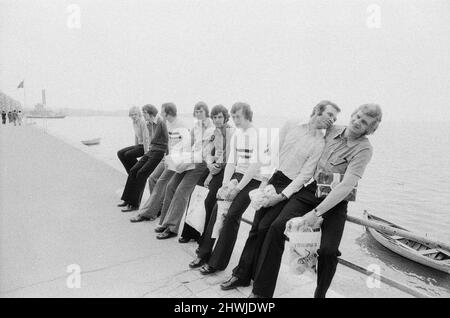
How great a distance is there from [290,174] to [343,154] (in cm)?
49

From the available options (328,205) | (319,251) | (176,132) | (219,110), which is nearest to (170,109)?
(176,132)

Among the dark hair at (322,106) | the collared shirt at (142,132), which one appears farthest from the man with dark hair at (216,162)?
the collared shirt at (142,132)

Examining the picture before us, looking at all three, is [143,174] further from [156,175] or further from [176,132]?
[176,132]

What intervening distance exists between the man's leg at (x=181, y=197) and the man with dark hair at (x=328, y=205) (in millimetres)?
1448

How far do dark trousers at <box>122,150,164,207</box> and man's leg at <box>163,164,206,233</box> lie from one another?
92 cm

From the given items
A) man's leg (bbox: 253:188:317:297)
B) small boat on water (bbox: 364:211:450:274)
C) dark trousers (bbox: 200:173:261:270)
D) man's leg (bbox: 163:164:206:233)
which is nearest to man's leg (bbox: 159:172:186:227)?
man's leg (bbox: 163:164:206:233)

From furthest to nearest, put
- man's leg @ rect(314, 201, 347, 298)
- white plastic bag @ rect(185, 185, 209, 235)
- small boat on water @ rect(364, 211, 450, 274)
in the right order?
small boat on water @ rect(364, 211, 450, 274)
white plastic bag @ rect(185, 185, 209, 235)
man's leg @ rect(314, 201, 347, 298)

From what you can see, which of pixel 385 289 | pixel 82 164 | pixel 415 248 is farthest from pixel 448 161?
pixel 82 164

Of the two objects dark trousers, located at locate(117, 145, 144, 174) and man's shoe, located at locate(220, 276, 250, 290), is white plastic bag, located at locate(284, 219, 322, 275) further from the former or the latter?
dark trousers, located at locate(117, 145, 144, 174)

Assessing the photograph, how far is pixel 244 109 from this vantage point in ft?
9.43

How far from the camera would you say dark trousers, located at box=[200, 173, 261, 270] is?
2551 millimetres

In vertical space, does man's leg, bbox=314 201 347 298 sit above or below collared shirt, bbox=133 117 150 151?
below

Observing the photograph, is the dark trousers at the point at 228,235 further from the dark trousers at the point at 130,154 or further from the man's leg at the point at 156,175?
the dark trousers at the point at 130,154
